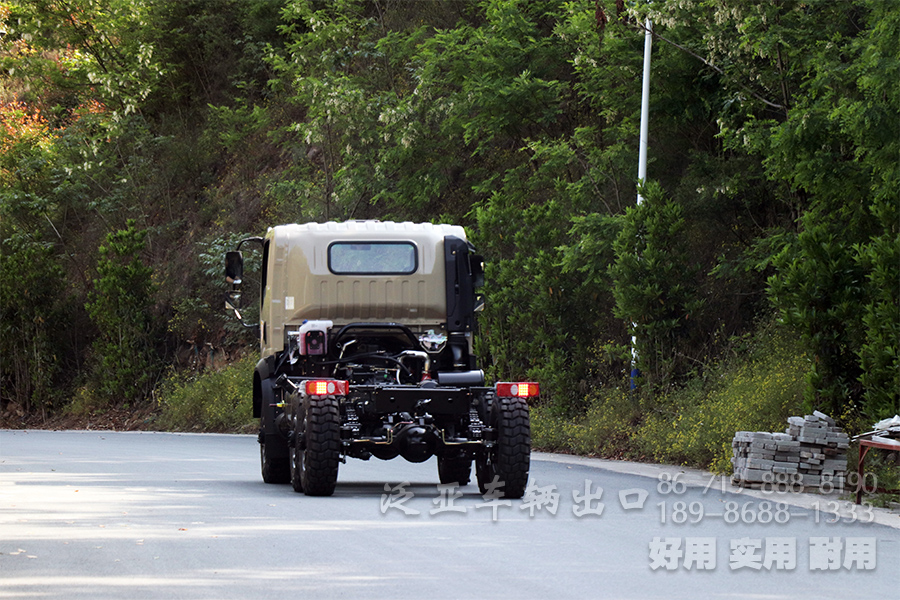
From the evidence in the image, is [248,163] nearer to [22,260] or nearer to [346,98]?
[22,260]

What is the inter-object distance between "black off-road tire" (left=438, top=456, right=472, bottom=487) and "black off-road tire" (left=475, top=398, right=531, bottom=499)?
1.93 meters

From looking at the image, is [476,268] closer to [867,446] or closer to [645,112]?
[867,446]

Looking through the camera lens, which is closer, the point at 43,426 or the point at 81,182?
the point at 43,426

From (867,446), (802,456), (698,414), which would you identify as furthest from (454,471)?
(698,414)

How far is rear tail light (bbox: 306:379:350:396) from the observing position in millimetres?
14797

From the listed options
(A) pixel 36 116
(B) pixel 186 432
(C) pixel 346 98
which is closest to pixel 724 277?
(C) pixel 346 98

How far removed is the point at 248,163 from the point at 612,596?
41753 millimetres

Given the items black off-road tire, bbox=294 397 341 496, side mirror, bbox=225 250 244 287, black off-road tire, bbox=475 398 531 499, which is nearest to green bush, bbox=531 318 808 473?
black off-road tire, bbox=475 398 531 499

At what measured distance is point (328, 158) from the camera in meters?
41.0

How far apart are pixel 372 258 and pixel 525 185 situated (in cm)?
1421

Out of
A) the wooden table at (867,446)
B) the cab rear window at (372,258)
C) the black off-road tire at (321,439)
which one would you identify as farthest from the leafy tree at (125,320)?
the wooden table at (867,446)

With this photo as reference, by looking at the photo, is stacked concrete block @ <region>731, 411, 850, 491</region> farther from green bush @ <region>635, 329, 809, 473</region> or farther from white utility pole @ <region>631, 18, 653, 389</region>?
white utility pole @ <region>631, 18, 653, 389</region>

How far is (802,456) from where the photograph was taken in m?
16.6

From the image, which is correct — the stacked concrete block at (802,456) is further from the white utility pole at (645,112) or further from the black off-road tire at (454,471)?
the white utility pole at (645,112)
